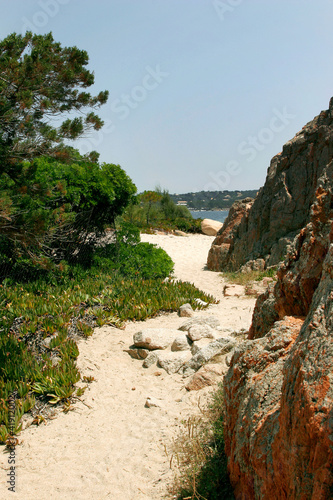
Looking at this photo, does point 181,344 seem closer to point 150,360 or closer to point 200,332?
point 200,332

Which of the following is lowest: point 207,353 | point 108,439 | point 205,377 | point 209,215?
point 108,439

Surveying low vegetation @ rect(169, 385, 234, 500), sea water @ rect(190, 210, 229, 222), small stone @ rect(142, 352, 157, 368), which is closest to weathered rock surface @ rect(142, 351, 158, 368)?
small stone @ rect(142, 352, 157, 368)

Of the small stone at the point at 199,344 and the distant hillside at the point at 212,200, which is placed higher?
the distant hillside at the point at 212,200

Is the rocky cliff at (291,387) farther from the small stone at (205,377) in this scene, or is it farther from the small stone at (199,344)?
the small stone at (199,344)

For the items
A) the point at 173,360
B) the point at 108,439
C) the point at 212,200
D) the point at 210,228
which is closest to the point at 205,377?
the point at 173,360

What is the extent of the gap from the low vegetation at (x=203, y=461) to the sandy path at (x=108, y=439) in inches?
6.4

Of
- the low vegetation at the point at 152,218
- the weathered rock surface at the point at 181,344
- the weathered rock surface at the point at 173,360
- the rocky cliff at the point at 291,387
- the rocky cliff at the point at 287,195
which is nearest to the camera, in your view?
the rocky cliff at the point at 291,387

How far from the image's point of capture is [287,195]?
11.0m

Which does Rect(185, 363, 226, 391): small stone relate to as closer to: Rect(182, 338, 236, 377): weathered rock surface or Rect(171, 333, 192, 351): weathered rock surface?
Rect(182, 338, 236, 377): weathered rock surface

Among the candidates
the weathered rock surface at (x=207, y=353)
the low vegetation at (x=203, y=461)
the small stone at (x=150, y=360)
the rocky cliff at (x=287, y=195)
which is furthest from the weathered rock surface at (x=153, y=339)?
the rocky cliff at (x=287, y=195)

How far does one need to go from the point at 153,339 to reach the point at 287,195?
22.9 ft

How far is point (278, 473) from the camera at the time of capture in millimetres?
1877

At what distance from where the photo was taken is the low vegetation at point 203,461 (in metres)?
2.76

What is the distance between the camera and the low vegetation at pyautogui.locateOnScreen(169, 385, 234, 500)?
109 inches
